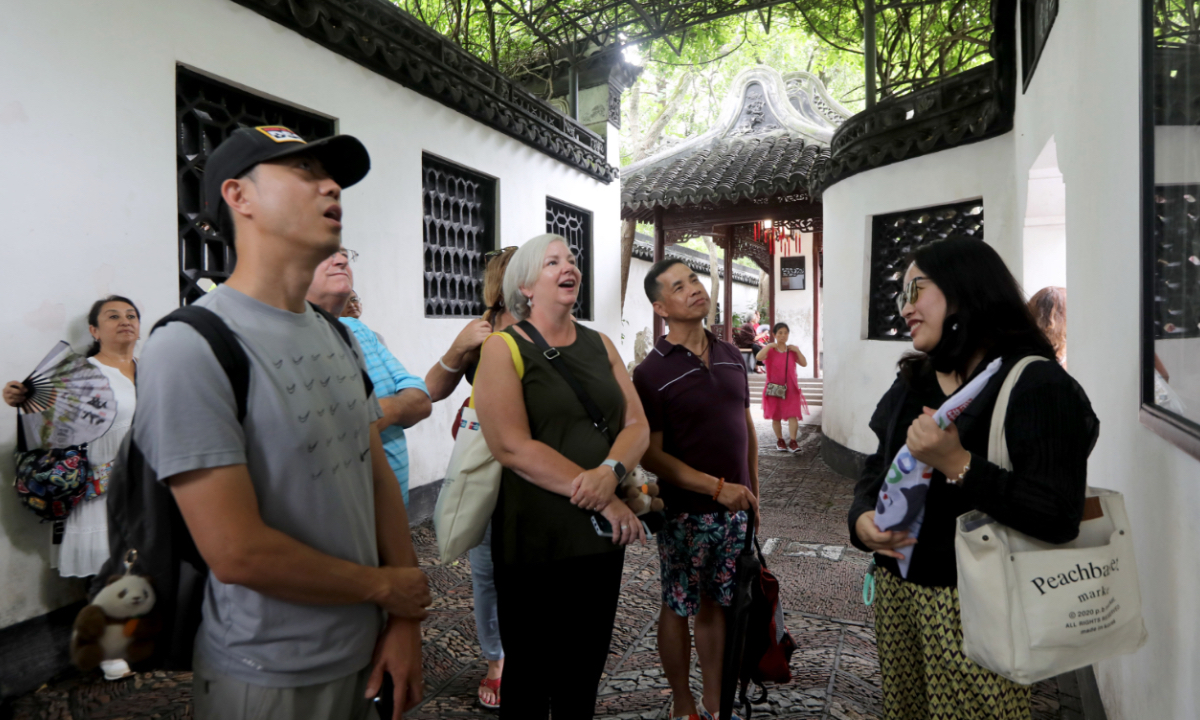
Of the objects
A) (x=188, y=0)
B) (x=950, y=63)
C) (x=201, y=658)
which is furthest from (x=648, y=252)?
(x=201, y=658)

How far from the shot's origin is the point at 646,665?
3322mm

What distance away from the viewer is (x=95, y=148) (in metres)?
3.39

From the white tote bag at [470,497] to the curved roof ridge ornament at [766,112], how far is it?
1082 centimetres

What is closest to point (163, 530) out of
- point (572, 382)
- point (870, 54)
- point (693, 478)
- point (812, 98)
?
point (572, 382)

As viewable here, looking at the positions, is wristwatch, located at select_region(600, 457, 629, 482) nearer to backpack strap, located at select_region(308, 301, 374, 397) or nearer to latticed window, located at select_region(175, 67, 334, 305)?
backpack strap, located at select_region(308, 301, 374, 397)

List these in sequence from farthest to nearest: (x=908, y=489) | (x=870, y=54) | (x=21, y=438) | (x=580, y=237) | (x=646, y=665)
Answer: (x=580, y=237) → (x=870, y=54) → (x=646, y=665) → (x=21, y=438) → (x=908, y=489)

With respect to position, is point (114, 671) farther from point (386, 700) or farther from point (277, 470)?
point (277, 470)

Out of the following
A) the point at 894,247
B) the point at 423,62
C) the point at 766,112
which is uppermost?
the point at 766,112

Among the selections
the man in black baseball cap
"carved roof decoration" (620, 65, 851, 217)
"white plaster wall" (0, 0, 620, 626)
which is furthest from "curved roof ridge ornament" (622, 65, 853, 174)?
the man in black baseball cap

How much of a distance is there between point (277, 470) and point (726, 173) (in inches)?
419

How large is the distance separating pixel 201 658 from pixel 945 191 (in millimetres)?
6536

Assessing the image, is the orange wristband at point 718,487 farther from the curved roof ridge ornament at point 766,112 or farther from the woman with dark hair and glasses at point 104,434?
the curved roof ridge ornament at point 766,112

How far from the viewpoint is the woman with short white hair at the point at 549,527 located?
2.00 m

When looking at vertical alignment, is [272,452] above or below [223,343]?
below
